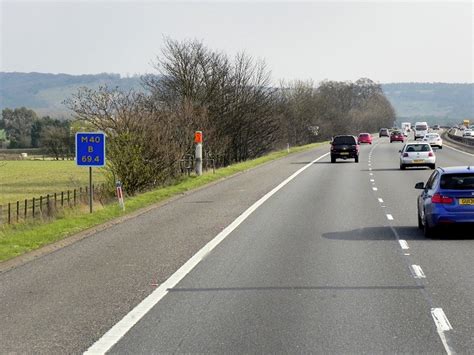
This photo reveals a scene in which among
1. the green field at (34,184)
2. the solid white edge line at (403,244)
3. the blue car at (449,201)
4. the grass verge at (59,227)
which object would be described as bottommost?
the green field at (34,184)

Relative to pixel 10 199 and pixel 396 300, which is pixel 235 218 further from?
pixel 10 199

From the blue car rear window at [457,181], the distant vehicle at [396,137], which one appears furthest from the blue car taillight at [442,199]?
the distant vehicle at [396,137]

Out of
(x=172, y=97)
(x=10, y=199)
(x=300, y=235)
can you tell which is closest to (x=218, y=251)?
(x=300, y=235)

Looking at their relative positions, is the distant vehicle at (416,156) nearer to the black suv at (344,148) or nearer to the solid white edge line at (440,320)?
the black suv at (344,148)

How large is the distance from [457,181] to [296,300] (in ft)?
24.8

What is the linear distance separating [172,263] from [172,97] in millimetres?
48728

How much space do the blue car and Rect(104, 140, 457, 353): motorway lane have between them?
2.86 ft

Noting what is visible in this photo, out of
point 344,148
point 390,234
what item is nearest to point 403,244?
point 390,234

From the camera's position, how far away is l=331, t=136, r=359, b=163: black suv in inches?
2130

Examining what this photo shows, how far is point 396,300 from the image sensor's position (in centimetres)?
938

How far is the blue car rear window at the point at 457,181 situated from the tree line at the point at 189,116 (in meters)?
18.0

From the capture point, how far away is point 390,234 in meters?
16.4

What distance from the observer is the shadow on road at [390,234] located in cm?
1589

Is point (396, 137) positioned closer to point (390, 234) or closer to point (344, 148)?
point (344, 148)
